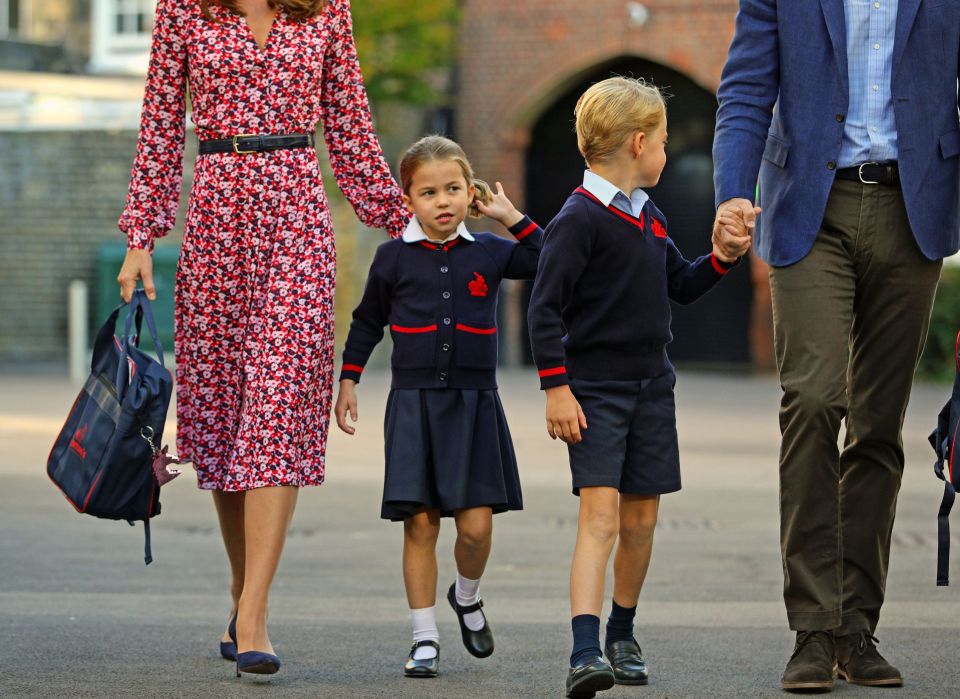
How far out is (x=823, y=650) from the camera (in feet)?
14.6

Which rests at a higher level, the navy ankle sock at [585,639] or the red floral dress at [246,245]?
the red floral dress at [246,245]

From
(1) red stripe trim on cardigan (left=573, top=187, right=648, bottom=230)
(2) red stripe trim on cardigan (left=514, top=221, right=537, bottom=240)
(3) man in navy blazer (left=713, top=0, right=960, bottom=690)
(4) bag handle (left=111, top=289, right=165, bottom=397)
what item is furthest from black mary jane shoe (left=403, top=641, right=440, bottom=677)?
(1) red stripe trim on cardigan (left=573, top=187, right=648, bottom=230)

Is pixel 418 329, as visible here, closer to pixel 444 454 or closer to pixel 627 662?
pixel 444 454

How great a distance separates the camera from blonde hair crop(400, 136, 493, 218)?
4816 millimetres

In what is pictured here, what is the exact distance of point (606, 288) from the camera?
450 centimetres

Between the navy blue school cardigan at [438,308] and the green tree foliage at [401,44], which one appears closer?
the navy blue school cardigan at [438,308]

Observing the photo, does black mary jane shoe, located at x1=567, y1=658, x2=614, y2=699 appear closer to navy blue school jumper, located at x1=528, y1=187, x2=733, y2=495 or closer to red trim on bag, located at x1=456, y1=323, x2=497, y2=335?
navy blue school jumper, located at x1=528, y1=187, x2=733, y2=495

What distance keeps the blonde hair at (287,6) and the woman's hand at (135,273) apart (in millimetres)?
692

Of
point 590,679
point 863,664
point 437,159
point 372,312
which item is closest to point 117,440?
point 372,312

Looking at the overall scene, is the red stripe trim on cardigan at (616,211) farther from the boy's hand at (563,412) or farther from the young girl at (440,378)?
the boy's hand at (563,412)

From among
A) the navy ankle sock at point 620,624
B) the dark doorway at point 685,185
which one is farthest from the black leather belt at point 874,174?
the dark doorway at point 685,185

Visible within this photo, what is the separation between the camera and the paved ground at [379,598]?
4645mm

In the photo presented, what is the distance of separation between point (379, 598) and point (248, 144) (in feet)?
7.21

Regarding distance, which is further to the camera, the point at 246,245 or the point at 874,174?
the point at 246,245
